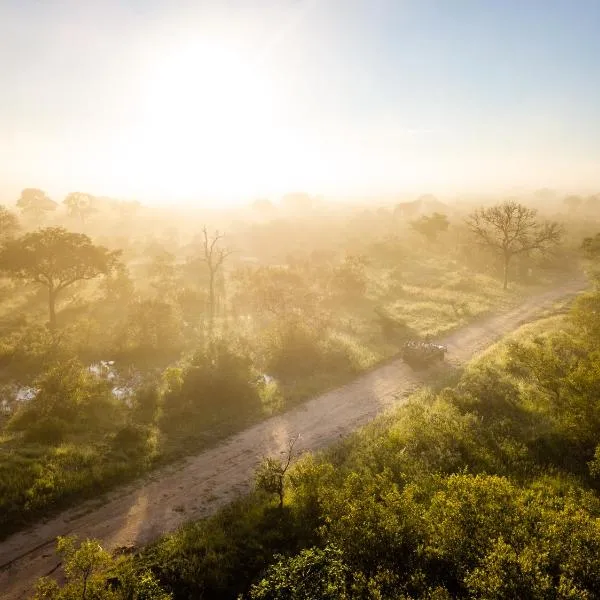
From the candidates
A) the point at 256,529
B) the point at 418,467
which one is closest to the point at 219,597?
the point at 256,529

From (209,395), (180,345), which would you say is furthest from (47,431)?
(180,345)

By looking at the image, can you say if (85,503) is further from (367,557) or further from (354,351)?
(354,351)

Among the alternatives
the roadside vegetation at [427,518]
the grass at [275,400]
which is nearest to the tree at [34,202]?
the grass at [275,400]

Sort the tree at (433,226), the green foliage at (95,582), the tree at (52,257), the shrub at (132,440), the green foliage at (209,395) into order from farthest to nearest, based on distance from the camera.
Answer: the tree at (433,226) → the tree at (52,257) → the green foliage at (209,395) → the shrub at (132,440) → the green foliage at (95,582)

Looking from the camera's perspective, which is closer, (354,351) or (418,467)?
(418,467)

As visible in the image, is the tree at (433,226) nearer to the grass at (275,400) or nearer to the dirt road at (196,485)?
the grass at (275,400)

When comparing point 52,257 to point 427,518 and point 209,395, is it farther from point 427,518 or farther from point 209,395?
point 427,518
